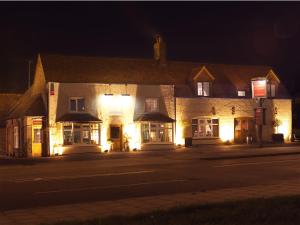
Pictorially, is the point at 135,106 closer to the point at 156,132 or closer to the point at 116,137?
the point at 156,132

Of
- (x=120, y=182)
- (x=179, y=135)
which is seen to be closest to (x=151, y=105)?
(x=179, y=135)

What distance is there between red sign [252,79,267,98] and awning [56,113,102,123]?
39.8 ft

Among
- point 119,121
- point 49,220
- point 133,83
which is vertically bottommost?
point 49,220

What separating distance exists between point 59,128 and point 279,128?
21.3 m

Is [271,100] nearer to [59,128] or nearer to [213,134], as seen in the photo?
[213,134]

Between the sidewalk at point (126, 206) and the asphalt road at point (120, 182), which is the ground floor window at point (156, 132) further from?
the sidewalk at point (126, 206)

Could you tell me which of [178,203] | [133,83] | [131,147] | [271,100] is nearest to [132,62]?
[133,83]

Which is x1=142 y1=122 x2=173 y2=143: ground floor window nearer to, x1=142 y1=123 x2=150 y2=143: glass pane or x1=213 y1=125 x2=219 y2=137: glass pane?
x1=142 y1=123 x2=150 y2=143: glass pane

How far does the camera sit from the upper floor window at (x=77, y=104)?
4088 cm

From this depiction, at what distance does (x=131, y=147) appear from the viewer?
42.5 metres

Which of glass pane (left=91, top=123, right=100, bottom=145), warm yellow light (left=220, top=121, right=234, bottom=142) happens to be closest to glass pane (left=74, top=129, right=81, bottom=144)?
glass pane (left=91, top=123, right=100, bottom=145)

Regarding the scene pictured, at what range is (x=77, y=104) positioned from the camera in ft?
135

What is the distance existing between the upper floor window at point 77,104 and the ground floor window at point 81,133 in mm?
1224

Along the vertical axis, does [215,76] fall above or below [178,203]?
above
